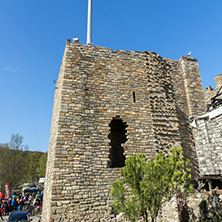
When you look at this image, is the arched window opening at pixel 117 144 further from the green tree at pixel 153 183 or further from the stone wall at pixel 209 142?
the green tree at pixel 153 183

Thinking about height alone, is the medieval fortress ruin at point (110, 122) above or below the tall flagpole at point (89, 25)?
below

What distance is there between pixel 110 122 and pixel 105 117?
0.34 metres

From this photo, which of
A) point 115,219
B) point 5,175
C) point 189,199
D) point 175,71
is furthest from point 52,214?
point 5,175

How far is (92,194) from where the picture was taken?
6.96 meters

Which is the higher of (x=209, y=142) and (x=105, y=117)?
(x=105, y=117)

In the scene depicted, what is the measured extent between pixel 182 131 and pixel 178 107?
1.24m

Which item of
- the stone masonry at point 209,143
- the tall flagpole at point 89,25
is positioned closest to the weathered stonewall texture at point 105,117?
the stone masonry at point 209,143

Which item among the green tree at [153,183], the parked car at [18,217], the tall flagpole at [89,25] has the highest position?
the tall flagpole at [89,25]

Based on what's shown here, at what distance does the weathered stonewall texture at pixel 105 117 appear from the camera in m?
6.89

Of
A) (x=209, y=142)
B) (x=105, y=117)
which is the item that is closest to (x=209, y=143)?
(x=209, y=142)

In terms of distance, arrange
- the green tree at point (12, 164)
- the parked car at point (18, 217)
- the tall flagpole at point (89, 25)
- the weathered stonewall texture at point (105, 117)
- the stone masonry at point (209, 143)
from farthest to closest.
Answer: the green tree at point (12, 164) < the tall flagpole at point (89, 25) < the parked car at point (18, 217) < the stone masonry at point (209, 143) < the weathered stonewall texture at point (105, 117)

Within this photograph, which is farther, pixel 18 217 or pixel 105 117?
pixel 18 217

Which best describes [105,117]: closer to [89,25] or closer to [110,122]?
[110,122]

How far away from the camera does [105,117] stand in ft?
27.1
